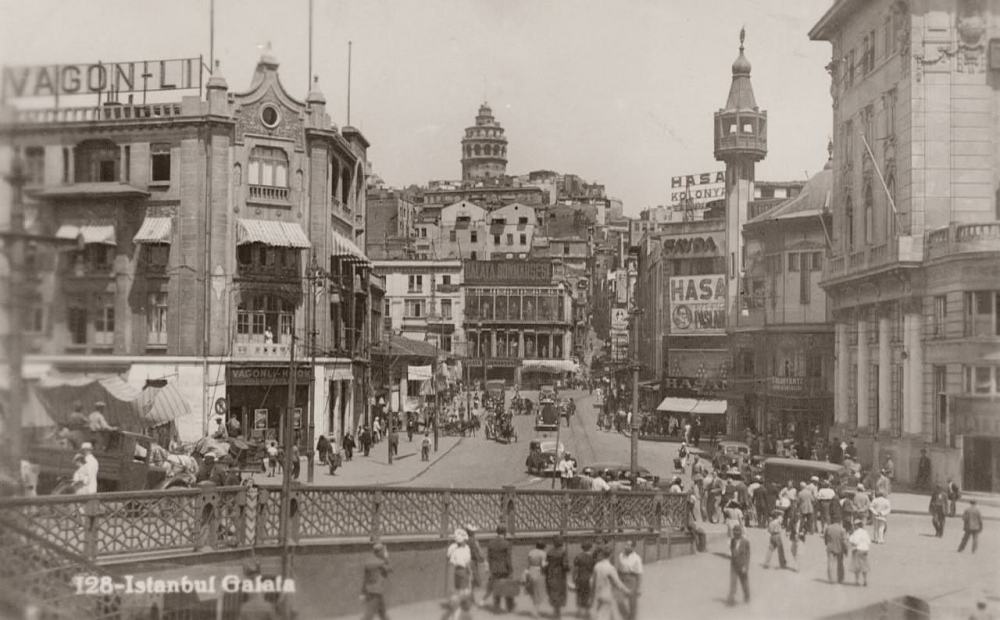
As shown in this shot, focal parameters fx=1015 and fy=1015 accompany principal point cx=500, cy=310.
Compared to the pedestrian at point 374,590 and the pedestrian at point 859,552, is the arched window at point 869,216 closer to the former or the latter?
the pedestrian at point 859,552

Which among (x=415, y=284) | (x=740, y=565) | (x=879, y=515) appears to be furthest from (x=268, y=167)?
(x=415, y=284)

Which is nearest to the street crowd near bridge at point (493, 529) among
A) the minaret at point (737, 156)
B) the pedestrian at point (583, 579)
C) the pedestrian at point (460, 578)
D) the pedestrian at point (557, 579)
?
the pedestrian at point (460, 578)

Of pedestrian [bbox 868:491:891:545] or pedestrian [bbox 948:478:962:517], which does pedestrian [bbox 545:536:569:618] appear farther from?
pedestrian [bbox 948:478:962:517]

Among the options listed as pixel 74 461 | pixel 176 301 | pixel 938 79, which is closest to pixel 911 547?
pixel 938 79

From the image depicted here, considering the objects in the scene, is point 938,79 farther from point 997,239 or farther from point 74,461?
point 74,461

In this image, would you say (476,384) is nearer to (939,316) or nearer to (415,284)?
(415,284)

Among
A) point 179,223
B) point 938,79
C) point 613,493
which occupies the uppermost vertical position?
point 938,79

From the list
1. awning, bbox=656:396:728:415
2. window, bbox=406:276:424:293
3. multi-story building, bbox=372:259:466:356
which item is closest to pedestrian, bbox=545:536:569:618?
awning, bbox=656:396:728:415
